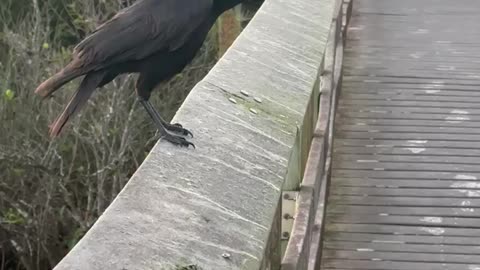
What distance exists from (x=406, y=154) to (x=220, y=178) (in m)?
4.78

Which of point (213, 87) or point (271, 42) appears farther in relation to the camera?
point (271, 42)

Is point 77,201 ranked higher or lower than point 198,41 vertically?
lower

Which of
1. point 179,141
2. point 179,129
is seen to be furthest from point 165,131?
point 179,141

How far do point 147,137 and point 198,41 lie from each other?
574 centimetres

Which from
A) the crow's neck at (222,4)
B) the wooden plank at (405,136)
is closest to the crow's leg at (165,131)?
the crow's neck at (222,4)

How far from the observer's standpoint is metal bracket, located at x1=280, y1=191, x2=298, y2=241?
3.30m

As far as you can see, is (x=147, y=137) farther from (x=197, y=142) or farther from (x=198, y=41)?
(x=197, y=142)

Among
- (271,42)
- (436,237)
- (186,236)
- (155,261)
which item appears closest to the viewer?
(155,261)

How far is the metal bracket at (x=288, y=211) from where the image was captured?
3.30m

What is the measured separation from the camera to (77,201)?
8.71 meters

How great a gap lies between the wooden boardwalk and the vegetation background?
182 centimetres

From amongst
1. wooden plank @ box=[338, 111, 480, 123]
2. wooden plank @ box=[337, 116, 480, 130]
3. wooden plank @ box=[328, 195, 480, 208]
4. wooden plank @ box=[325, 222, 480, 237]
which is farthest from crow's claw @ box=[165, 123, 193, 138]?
wooden plank @ box=[338, 111, 480, 123]

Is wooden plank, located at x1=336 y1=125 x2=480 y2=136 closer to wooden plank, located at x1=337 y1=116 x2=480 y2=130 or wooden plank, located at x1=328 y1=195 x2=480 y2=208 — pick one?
wooden plank, located at x1=337 y1=116 x2=480 y2=130

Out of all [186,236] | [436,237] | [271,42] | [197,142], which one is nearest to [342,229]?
[436,237]
